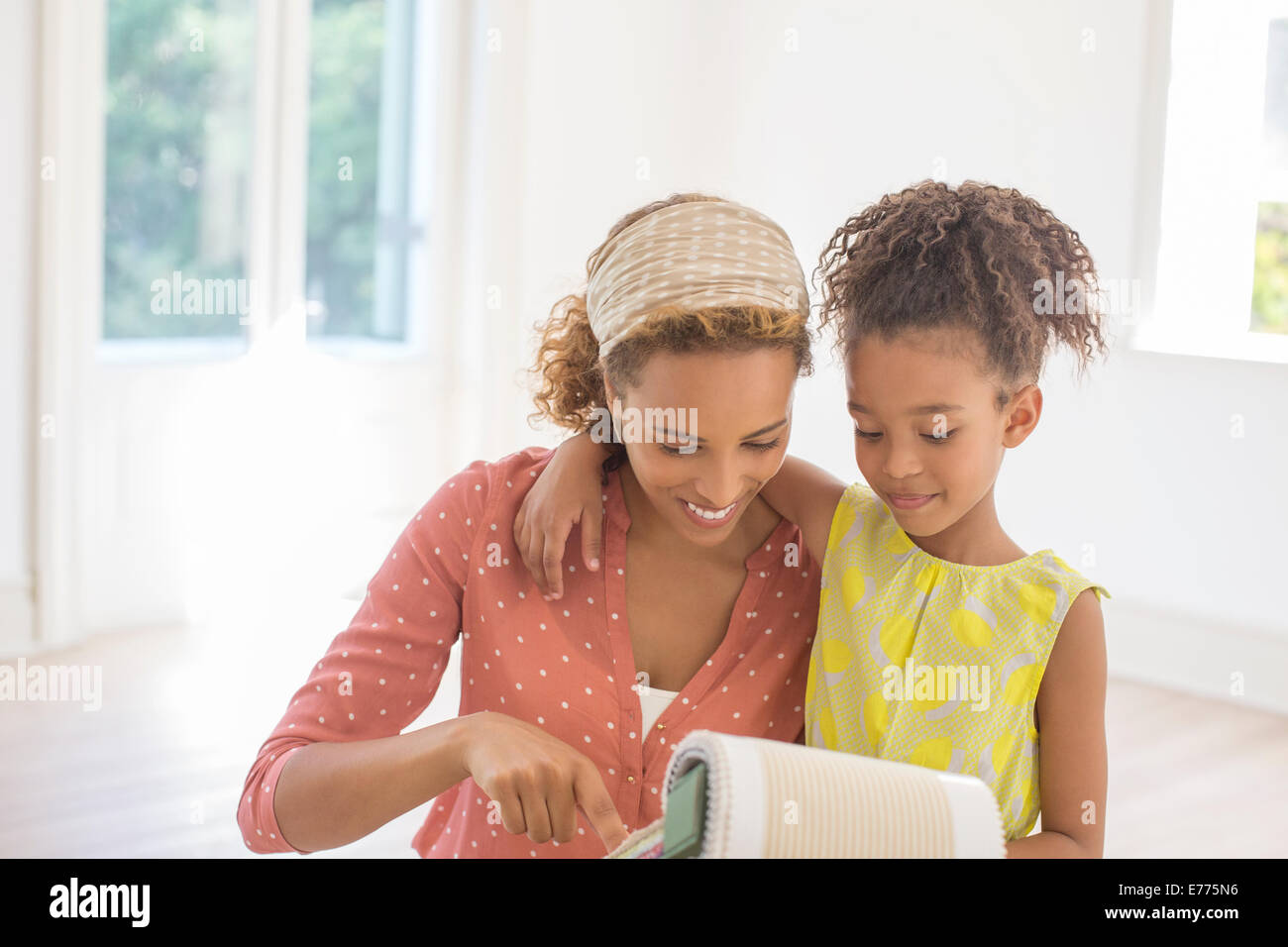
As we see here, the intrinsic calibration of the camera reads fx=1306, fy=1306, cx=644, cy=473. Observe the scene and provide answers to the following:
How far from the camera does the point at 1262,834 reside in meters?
3.00

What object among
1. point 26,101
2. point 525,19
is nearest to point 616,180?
point 525,19

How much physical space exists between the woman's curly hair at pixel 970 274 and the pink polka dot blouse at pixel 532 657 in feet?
0.84

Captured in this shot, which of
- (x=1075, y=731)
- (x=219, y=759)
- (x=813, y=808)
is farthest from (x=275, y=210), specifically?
(x=813, y=808)

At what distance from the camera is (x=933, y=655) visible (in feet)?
3.53

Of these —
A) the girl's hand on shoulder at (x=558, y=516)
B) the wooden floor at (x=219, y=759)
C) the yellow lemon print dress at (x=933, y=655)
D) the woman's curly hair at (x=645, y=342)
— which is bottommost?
the wooden floor at (x=219, y=759)

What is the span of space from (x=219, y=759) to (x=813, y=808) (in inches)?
118

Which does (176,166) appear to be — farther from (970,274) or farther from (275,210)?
(970,274)

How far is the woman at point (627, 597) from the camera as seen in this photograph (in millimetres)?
1049

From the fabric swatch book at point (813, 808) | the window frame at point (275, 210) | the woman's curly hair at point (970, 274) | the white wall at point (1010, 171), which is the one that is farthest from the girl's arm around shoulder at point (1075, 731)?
the window frame at point (275, 210)

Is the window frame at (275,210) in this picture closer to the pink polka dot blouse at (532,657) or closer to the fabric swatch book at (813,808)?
the pink polka dot blouse at (532,657)

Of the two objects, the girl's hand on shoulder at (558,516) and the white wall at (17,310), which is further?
the white wall at (17,310)

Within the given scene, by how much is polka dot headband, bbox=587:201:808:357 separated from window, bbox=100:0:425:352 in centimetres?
352

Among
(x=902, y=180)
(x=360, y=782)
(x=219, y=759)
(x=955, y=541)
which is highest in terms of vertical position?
(x=902, y=180)

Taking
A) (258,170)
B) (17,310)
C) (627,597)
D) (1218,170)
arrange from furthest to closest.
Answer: (258,170)
(1218,170)
(17,310)
(627,597)
